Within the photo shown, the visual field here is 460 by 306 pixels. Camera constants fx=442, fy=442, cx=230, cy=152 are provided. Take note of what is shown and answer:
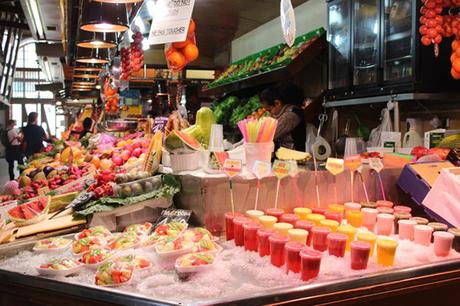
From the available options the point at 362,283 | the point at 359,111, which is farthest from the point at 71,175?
the point at 359,111

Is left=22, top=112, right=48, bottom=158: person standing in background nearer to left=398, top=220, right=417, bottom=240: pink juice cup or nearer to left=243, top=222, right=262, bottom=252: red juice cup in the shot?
left=243, top=222, right=262, bottom=252: red juice cup

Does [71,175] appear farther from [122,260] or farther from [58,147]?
[58,147]

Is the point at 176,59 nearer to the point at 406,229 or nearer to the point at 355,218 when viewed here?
the point at 355,218

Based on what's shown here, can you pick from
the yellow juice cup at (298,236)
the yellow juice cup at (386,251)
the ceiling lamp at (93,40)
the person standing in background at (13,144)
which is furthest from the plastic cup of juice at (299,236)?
the person standing in background at (13,144)

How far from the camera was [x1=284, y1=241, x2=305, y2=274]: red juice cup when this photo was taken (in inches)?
73.2

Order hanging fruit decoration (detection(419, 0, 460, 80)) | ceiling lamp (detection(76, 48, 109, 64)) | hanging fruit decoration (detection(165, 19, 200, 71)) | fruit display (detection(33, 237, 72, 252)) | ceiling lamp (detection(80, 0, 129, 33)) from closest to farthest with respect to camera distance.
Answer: fruit display (detection(33, 237, 72, 252)) < hanging fruit decoration (detection(165, 19, 200, 71)) < hanging fruit decoration (detection(419, 0, 460, 80)) < ceiling lamp (detection(80, 0, 129, 33)) < ceiling lamp (detection(76, 48, 109, 64))

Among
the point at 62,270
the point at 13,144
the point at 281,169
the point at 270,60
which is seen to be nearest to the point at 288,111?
the point at 270,60

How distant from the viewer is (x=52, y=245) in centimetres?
228

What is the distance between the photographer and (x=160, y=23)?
2902 millimetres

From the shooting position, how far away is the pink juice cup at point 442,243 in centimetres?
210

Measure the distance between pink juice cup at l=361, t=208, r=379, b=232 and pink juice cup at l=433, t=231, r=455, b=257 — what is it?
1.24ft

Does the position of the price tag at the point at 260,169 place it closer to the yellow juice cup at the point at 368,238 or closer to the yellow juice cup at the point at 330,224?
the yellow juice cup at the point at 330,224

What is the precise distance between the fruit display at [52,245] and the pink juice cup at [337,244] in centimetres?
133

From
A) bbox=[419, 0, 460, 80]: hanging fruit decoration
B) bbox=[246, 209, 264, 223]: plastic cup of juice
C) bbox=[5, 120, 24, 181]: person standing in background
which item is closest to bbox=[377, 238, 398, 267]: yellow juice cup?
bbox=[246, 209, 264, 223]: plastic cup of juice
